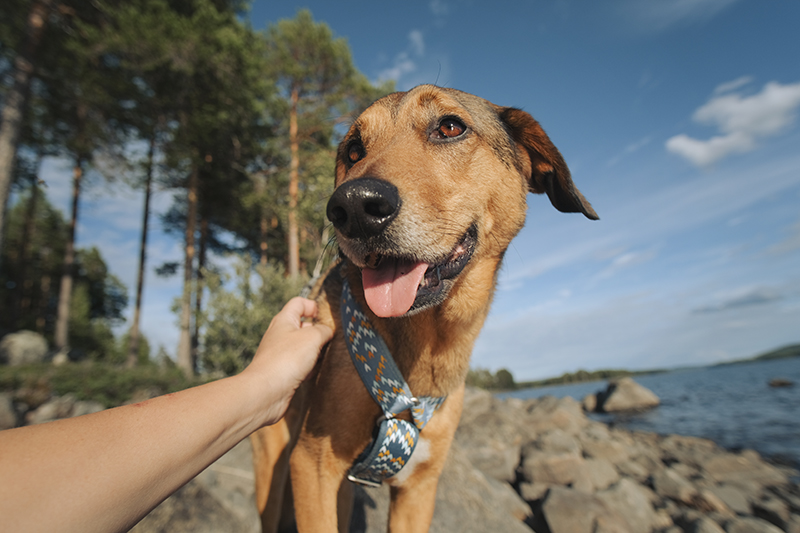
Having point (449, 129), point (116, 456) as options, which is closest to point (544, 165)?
point (449, 129)

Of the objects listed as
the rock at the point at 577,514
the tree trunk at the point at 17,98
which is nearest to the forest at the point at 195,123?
the tree trunk at the point at 17,98

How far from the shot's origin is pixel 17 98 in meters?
10.2

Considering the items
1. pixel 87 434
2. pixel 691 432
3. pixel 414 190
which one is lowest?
pixel 691 432

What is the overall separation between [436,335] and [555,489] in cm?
495

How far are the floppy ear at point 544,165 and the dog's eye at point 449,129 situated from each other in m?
0.48

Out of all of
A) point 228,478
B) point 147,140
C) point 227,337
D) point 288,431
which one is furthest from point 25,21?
point 288,431

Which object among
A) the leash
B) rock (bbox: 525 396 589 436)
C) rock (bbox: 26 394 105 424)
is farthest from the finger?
rock (bbox: 525 396 589 436)

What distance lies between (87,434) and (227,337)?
1228cm

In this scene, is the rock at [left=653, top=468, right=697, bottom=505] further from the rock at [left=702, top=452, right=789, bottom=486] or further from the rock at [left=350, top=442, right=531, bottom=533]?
the rock at [left=350, top=442, right=531, bottom=533]

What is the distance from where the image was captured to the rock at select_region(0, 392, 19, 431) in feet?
25.5

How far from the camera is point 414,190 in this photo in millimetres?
1860

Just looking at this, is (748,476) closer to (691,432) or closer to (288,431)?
(691,432)

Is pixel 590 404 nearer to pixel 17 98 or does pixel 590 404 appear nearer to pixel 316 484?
pixel 316 484

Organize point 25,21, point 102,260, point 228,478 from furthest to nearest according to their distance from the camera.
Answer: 1. point 102,260
2. point 25,21
3. point 228,478
